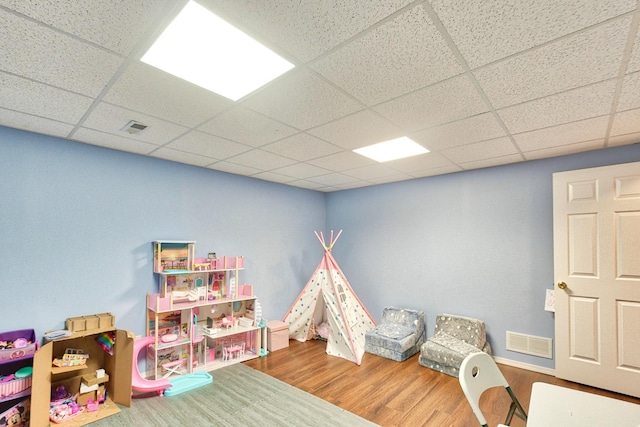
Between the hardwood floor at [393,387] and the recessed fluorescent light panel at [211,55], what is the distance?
2625 millimetres

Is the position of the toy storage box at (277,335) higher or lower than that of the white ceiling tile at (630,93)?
lower

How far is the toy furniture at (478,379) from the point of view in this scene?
1.46 meters

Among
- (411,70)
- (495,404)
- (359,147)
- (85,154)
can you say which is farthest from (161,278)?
(495,404)

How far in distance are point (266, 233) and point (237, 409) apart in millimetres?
2290

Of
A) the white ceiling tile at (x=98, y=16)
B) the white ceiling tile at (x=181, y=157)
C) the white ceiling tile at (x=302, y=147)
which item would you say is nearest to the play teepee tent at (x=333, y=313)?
the white ceiling tile at (x=302, y=147)

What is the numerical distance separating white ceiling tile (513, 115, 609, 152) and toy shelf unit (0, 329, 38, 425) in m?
4.27

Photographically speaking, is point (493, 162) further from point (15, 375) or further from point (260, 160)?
point (15, 375)

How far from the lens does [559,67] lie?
159 cm

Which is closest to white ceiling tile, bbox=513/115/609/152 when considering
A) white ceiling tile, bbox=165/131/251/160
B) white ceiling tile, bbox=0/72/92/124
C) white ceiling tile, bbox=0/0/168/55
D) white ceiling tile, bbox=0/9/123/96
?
white ceiling tile, bbox=165/131/251/160

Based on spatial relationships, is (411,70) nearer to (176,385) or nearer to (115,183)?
(115,183)

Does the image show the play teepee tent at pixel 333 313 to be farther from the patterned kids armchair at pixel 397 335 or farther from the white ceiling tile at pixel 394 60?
the white ceiling tile at pixel 394 60

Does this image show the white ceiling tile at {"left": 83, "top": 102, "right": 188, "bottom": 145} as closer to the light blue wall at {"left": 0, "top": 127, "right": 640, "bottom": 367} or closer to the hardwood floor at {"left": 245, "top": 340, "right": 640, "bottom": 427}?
the light blue wall at {"left": 0, "top": 127, "right": 640, "bottom": 367}

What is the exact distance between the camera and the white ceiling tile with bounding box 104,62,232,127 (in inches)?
67.5

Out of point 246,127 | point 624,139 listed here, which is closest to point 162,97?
point 246,127
